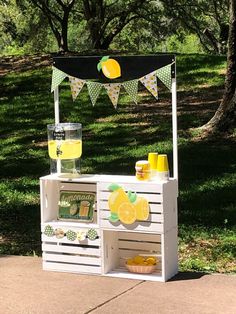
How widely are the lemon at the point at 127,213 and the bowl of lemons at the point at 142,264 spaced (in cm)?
42

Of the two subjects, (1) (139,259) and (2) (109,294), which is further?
(1) (139,259)

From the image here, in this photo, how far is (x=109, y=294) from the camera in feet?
16.5

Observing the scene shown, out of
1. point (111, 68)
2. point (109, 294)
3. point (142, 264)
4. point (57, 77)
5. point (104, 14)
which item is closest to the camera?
point (109, 294)

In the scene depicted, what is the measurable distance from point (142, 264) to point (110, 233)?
39 cm

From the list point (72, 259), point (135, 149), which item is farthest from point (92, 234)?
point (135, 149)

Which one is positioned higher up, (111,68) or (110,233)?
(111,68)

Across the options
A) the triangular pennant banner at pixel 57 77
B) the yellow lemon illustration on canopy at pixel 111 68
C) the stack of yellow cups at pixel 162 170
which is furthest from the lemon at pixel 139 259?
the triangular pennant banner at pixel 57 77

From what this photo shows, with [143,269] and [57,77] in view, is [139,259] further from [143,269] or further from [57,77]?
[57,77]

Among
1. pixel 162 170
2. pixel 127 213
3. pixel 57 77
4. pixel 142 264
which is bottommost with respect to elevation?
pixel 142 264

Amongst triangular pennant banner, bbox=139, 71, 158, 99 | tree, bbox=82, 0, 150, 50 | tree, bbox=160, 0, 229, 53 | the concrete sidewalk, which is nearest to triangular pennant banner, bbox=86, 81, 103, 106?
triangular pennant banner, bbox=139, 71, 158, 99

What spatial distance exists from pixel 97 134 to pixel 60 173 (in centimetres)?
671

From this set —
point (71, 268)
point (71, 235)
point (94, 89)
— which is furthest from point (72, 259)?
point (94, 89)

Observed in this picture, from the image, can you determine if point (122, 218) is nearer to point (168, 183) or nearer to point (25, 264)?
point (168, 183)

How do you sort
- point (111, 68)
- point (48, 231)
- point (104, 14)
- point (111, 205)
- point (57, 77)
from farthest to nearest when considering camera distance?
point (104, 14) → point (57, 77) → point (48, 231) → point (111, 68) → point (111, 205)
